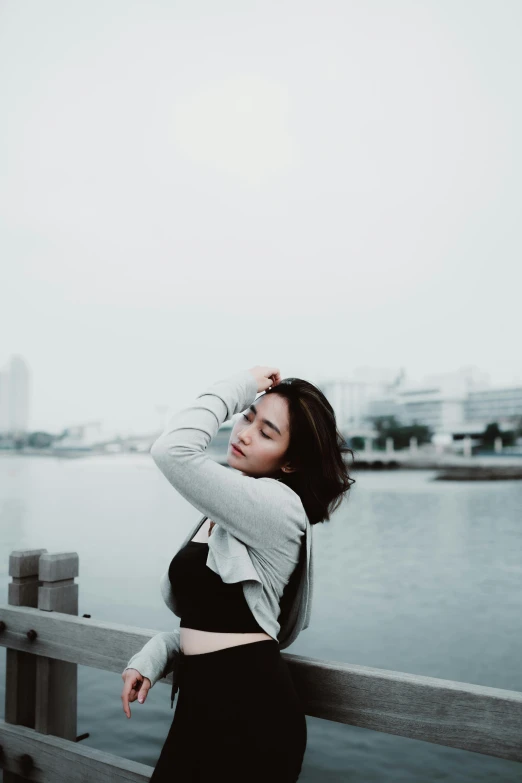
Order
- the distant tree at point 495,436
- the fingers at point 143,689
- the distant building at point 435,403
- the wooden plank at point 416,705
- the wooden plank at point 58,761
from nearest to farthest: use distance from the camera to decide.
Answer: the wooden plank at point 416,705 < the fingers at point 143,689 < the wooden plank at point 58,761 < the distant tree at point 495,436 < the distant building at point 435,403

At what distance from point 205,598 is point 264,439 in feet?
1.01

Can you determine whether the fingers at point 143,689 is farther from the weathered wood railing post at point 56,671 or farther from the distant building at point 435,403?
the distant building at point 435,403

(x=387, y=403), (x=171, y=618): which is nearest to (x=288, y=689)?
(x=171, y=618)

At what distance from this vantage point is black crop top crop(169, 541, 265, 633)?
120 cm

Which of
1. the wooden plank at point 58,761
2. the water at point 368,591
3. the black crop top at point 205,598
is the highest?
the black crop top at point 205,598

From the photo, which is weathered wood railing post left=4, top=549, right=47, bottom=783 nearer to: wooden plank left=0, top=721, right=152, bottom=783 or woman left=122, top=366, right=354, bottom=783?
wooden plank left=0, top=721, right=152, bottom=783

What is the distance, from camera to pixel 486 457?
2095 inches

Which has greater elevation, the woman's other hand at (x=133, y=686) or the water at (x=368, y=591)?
the woman's other hand at (x=133, y=686)

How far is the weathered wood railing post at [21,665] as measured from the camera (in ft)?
6.09

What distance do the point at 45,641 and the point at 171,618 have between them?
37.0 ft

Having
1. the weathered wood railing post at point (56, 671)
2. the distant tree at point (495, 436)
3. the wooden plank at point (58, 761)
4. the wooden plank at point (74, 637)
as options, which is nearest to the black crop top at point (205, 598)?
the wooden plank at point (74, 637)

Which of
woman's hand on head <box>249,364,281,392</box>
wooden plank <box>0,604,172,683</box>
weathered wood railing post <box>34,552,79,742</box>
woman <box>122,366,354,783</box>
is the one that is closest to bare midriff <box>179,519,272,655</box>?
woman <box>122,366,354,783</box>

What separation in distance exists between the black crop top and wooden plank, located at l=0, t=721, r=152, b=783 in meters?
0.56

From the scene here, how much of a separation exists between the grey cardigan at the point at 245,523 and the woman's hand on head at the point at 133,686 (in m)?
0.01
